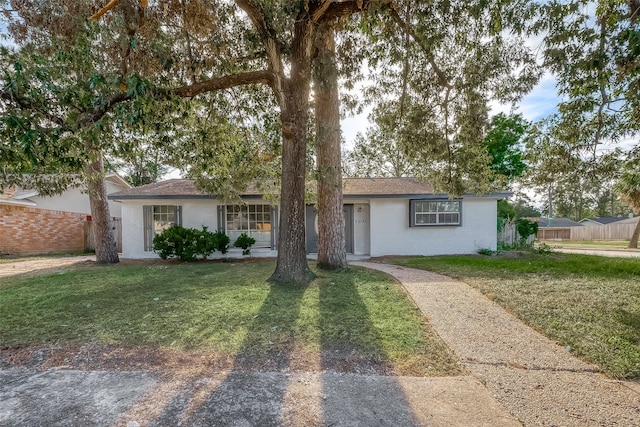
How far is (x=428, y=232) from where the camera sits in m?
12.0

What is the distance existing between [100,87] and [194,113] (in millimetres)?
2731

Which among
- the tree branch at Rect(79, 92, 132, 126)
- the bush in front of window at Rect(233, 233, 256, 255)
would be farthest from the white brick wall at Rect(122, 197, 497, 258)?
the tree branch at Rect(79, 92, 132, 126)

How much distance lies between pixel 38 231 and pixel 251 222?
1041 centimetres

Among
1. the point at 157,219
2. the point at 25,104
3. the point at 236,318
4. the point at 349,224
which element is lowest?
the point at 236,318

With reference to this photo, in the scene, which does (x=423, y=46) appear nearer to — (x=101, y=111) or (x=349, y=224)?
(x=101, y=111)

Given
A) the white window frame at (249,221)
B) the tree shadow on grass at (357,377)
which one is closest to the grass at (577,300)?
the tree shadow on grass at (357,377)

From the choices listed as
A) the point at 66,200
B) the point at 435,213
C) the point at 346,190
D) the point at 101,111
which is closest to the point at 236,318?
the point at 101,111

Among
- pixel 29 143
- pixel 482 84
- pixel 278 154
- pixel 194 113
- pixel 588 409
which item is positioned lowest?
pixel 588 409

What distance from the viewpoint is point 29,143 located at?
147 inches

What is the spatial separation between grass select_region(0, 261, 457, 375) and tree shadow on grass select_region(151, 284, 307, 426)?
0.03m

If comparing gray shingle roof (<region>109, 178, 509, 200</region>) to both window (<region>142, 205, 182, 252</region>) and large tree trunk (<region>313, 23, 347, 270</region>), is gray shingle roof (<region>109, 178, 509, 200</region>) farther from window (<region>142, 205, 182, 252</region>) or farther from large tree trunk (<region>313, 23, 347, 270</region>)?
large tree trunk (<region>313, 23, 347, 270</region>)

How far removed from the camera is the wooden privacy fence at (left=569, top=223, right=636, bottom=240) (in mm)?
28500

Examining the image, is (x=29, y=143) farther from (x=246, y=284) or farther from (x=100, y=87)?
(x=246, y=284)

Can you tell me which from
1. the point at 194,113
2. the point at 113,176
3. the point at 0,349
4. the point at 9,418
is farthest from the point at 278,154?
the point at 113,176
